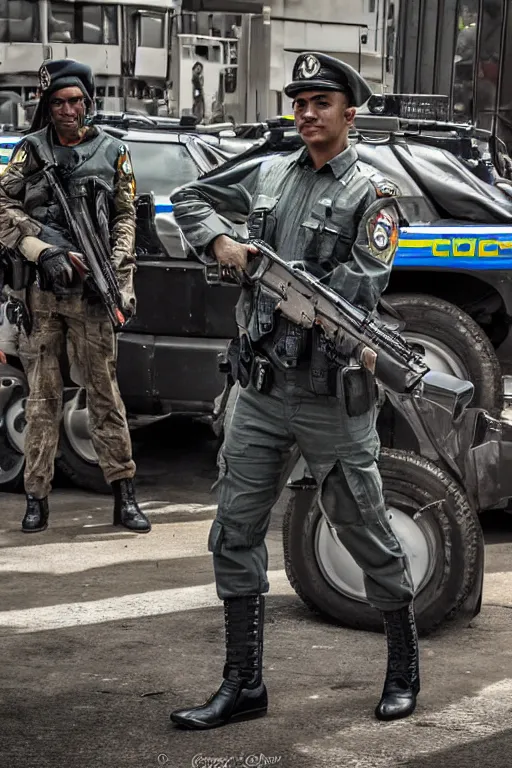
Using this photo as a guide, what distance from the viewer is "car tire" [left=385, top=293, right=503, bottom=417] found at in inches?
342

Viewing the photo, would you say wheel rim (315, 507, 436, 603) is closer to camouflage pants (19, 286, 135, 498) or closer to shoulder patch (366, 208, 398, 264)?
shoulder patch (366, 208, 398, 264)

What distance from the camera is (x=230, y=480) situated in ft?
15.1

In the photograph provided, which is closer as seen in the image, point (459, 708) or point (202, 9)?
point (459, 708)

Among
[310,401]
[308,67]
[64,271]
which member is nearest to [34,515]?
[64,271]

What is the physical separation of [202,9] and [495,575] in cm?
1785

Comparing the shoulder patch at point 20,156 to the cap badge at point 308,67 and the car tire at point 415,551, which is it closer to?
the car tire at point 415,551

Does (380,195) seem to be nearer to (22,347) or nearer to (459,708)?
(459,708)

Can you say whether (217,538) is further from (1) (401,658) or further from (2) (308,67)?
(2) (308,67)

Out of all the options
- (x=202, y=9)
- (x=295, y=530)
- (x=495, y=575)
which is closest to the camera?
(x=295, y=530)

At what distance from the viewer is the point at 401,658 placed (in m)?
4.61

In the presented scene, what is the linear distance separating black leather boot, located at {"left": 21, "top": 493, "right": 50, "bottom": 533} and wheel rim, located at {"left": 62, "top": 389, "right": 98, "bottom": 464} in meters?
0.96

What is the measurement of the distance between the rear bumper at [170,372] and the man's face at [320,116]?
143 inches

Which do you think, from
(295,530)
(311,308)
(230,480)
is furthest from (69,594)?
(311,308)

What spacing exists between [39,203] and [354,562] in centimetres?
267
